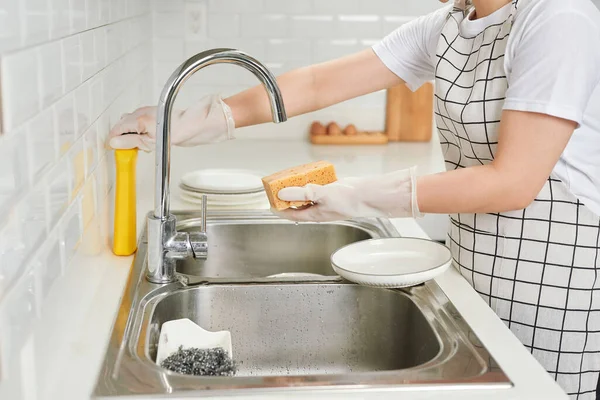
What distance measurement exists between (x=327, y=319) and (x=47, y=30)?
0.74 m

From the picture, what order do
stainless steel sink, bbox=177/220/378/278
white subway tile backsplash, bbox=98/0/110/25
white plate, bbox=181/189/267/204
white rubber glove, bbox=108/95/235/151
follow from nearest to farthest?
white subway tile backsplash, bbox=98/0/110/25
white rubber glove, bbox=108/95/235/151
stainless steel sink, bbox=177/220/378/278
white plate, bbox=181/189/267/204

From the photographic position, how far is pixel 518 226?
1465 millimetres

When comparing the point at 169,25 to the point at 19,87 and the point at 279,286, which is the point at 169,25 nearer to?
the point at 279,286

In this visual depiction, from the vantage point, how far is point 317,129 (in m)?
2.87

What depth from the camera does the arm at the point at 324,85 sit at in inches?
69.9

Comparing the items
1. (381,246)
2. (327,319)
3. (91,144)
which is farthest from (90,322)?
(381,246)

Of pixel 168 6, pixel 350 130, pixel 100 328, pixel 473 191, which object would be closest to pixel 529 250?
pixel 473 191

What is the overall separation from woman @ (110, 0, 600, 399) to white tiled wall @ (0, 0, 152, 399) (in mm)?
176

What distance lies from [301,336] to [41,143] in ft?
2.23

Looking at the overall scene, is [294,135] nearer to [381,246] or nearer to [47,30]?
[381,246]

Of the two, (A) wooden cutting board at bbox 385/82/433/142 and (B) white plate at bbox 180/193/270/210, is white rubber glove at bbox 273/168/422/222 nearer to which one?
(B) white plate at bbox 180/193/270/210

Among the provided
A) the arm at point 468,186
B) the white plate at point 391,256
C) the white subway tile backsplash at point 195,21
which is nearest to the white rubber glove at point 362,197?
the arm at point 468,186

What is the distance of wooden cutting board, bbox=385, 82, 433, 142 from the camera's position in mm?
2891

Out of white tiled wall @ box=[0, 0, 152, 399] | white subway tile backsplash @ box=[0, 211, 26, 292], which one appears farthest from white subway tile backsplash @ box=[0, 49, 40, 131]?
white subway tile backsplash @ box=[0, 211, 26, 292]
